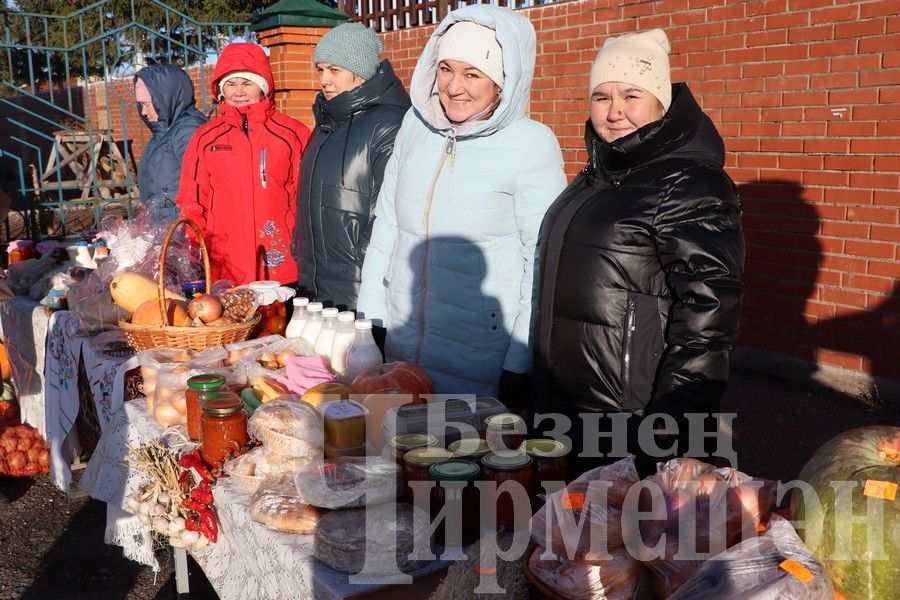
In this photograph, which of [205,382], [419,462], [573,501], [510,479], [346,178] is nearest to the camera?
[573,501]

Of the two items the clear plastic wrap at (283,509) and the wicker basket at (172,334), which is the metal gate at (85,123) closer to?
the wicker basket at (172,334)

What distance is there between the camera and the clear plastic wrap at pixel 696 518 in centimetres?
123

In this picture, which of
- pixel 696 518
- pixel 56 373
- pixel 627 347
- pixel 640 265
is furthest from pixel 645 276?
pixel 56 373

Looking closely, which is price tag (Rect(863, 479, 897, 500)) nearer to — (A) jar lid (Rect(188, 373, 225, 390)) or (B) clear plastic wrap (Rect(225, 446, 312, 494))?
(B) clear plastic wrap (Rect(225, 446, 312, 494))

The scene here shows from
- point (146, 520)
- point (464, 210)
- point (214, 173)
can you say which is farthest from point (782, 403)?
point (146, 520)

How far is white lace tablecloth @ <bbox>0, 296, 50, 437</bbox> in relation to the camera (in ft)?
14.0

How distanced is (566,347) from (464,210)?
620 millimetres

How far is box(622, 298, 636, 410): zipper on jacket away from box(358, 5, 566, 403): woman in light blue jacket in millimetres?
472

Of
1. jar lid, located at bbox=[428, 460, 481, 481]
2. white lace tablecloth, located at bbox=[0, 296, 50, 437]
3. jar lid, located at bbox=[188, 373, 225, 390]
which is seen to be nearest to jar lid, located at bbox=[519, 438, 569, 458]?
jar lid, located at bbox=[428, 460, 481, 481]

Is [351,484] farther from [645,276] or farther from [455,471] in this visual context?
[645,276]

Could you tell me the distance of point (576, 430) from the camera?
2080mm

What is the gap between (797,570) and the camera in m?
1.09

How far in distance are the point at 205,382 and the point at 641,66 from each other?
1.51m

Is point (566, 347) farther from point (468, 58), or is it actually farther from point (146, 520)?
point (146, 520)
